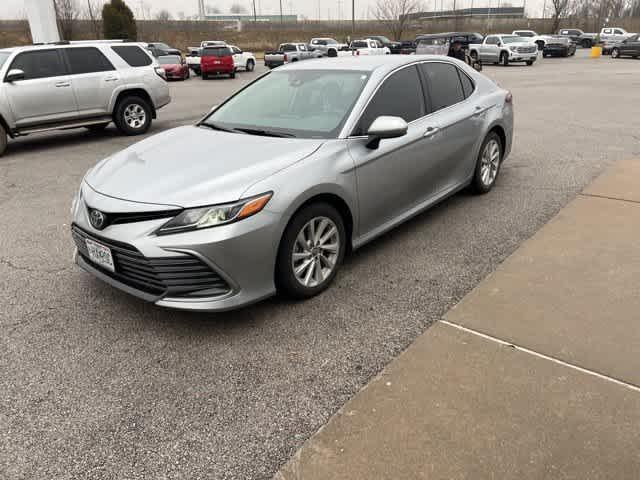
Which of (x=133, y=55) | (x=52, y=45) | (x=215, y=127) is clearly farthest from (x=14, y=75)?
(x=215, y=127)

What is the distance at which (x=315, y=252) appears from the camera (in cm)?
362

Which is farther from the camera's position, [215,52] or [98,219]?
[215,52]

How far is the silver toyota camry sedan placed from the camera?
3074mm

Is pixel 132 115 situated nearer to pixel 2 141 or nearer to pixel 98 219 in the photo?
pixel 2 141

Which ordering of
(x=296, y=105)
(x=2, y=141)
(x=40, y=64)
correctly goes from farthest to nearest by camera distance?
(x=40, y=64) → (x=2, y=141) → (x=296, y=105)

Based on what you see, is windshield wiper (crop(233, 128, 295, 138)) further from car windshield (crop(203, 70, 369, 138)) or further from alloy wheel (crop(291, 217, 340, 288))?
alloy wheel (crop(291, 217, 340, 288))

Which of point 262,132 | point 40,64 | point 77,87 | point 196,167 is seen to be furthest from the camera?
point 77,87

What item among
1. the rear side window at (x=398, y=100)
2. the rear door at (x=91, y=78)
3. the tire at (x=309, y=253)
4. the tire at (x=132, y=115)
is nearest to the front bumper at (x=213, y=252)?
the tire at (x=309, y=253)

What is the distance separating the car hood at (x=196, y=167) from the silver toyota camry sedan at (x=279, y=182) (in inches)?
0.5

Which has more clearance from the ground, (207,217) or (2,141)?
(207,217)

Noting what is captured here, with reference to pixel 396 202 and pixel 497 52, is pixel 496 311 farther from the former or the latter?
pixel 497 52

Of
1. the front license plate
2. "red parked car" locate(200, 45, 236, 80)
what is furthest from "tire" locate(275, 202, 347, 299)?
"red parked car" locate(200, 45, 236, 80)

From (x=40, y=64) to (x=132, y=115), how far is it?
5.92 feet

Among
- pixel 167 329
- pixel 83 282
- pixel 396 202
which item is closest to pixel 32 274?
pixel 83 282
